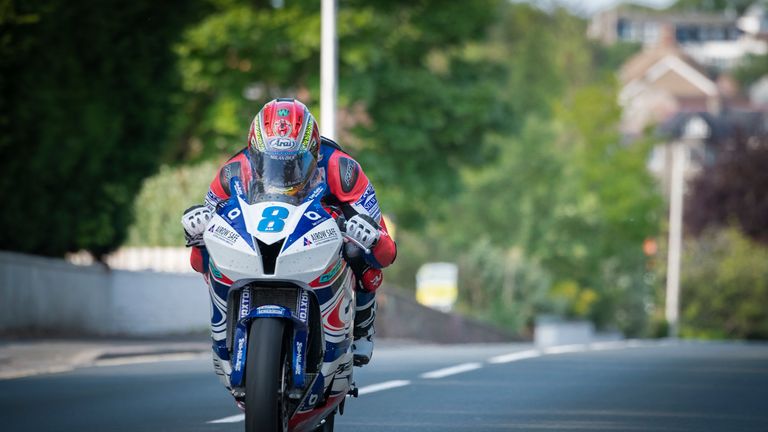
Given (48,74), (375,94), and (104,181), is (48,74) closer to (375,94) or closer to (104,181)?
(104,181)

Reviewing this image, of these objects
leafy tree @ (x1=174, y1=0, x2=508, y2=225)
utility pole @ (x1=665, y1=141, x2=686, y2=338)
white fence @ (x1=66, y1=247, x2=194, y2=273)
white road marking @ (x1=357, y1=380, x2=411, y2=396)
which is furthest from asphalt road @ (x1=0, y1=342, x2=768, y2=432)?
utility pole @ (x1=665, y1=141, x2=686, y2=338)

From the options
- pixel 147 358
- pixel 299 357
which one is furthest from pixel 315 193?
pixel 147 358

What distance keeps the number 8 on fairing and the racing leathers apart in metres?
0.48

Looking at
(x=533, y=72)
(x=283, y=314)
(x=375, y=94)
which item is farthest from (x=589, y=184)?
(x=283, y=314)

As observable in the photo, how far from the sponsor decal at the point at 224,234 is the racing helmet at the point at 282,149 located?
1.02 ft

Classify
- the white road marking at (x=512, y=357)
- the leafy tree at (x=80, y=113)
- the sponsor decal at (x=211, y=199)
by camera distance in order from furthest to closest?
the leafy tree at (x=80, y=113) < the white road marking at (x=512, y=357) < the sponsor decal at (x=211, y=199)

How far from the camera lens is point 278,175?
8508mm

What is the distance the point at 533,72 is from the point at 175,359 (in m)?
49.3

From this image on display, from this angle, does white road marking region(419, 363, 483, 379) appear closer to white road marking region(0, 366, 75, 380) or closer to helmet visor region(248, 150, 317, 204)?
white road marking region(0, 366, 75, 380)

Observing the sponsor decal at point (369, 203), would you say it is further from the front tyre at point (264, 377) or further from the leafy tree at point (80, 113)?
the leafy tree at point (80, 113)

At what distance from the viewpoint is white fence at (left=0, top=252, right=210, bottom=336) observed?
21.9m

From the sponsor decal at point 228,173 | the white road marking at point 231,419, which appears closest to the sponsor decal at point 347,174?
the sponsor decal at point 228,173

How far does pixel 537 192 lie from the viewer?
62.4m

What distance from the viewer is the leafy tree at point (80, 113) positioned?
2166 cm
